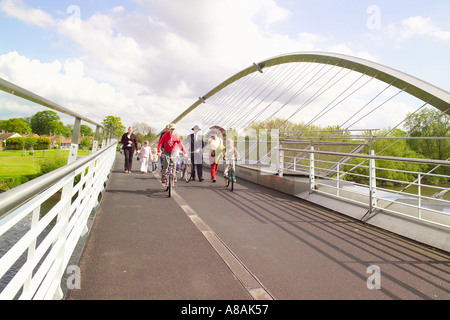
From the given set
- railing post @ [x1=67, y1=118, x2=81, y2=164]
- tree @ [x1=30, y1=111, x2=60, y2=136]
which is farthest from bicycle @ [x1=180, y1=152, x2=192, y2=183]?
tree @ [x1=30, y1=111, x2=60, y2=136]

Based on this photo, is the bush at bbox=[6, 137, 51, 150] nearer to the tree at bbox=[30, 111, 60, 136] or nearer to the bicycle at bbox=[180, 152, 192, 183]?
the tree at bbox=[30, 111, 60, 136]

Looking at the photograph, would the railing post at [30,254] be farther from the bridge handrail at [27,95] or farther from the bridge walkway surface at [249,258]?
the bridge walkway surface at [249,258]

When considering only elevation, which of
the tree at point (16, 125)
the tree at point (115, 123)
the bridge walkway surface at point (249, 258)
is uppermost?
the tree at point (115, 123)

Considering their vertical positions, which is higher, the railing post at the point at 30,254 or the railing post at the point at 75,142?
the railing post at the point at 75,142

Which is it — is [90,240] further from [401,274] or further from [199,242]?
[401,274]

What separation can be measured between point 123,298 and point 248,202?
4941mm

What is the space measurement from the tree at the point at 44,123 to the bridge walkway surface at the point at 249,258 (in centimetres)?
147

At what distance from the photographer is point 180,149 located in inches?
357

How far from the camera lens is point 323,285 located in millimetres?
3078

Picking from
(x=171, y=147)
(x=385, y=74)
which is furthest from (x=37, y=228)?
(x=385, y=74)

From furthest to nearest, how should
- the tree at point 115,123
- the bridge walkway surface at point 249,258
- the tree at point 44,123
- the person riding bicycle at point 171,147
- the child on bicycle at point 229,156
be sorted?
1. the tree at point 115,123
2. the child on bicycle at point 229,156
3. the person riding bicycle at point 171,147
4. the bridge walkway surface at point 249,258
5. the tree at point 44,123

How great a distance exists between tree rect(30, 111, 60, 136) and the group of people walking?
5373mm

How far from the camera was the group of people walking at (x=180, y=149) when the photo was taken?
8.91m

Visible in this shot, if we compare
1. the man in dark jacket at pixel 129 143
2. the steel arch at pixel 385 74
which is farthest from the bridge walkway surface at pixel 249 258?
the man in dark jacket at pixel 129 143
